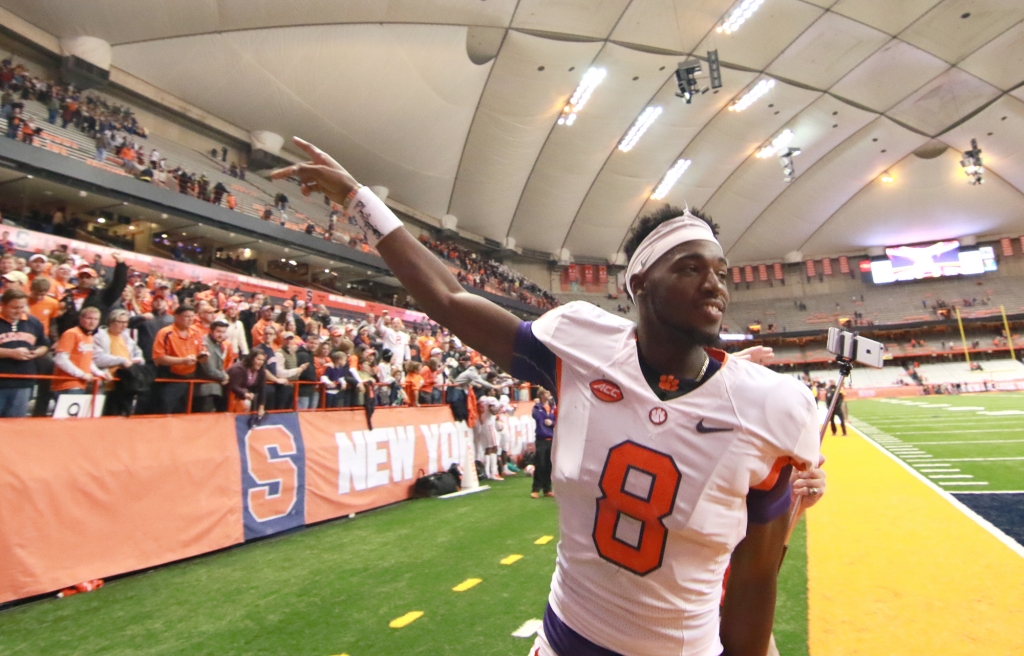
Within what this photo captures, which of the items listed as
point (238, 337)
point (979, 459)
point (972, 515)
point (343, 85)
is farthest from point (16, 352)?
point (343, 85)

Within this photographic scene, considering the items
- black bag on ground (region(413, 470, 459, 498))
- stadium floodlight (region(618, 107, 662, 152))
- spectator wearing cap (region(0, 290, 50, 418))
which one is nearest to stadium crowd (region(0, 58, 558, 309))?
black bag on ground (region(413, 470, 459, 498))

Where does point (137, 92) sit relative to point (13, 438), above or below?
above

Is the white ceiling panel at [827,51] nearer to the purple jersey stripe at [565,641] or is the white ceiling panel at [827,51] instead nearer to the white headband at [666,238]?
the white headband at [666,238]

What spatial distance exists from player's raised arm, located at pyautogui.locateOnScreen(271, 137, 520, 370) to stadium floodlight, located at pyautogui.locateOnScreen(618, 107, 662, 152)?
33.3m

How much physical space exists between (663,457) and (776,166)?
4368 centimetres

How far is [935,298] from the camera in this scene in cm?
4828

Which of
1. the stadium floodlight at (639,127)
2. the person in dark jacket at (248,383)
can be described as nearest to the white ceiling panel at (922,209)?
the stadium floodlight at (639,127)

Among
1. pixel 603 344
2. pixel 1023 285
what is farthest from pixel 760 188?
pixel 603 344

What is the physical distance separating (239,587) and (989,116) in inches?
1830

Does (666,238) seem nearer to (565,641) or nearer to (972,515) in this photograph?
(565,641)

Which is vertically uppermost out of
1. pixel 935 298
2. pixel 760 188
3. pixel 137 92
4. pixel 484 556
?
pixel 760 188

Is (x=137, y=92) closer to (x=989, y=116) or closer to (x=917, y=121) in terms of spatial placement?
(x=917, y=121)

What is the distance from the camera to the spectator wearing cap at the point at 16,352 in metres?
5.11

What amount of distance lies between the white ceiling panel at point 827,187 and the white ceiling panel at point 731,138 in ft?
22.2
